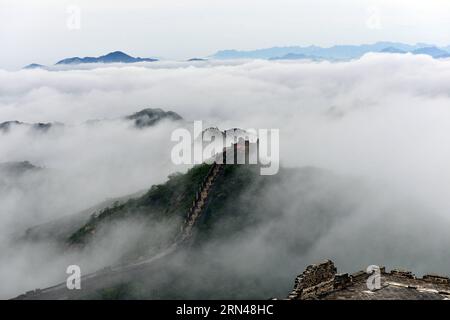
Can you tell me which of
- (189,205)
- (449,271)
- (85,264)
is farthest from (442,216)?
(85,264)

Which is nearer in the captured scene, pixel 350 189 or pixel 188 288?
pixel 188 288

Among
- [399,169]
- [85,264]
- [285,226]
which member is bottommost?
[85,264]

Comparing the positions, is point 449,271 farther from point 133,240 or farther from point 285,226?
point 133,240

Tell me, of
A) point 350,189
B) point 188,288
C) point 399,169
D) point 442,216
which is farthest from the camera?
point 399,169

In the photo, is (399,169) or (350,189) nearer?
(350,189)

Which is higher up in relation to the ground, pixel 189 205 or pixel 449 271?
pixel 189 205
